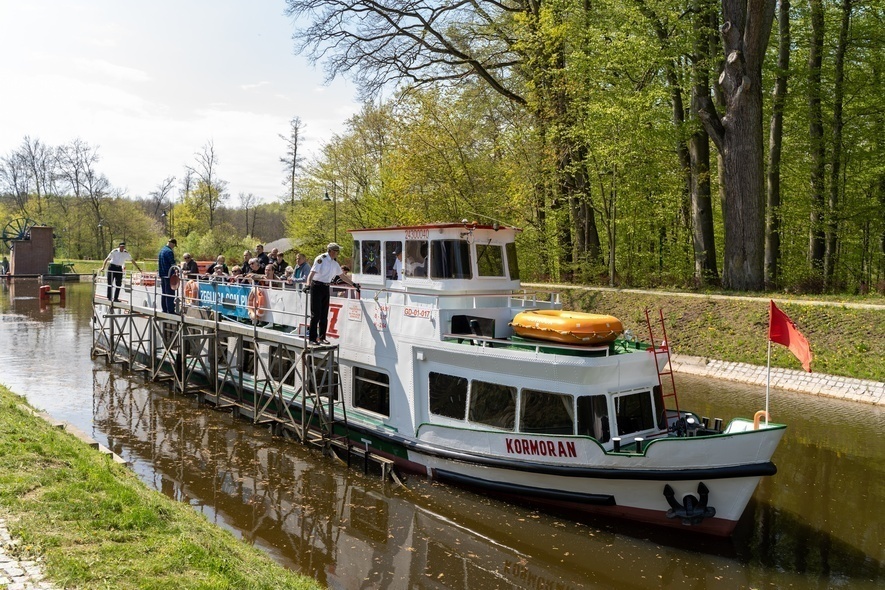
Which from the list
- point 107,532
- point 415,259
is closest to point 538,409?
point 415,259

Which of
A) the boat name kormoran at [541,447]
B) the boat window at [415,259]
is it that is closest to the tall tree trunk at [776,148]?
the boat window at [415,259]

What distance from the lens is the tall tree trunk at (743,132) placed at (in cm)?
2317

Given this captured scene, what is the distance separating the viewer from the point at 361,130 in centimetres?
4238

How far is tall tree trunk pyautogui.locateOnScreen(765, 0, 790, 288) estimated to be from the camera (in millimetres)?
26208

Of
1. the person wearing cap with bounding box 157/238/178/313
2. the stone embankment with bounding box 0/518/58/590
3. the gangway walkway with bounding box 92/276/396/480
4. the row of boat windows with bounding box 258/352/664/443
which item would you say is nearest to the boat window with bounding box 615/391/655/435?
the row of boat windows with bounding box 258/352/664/443

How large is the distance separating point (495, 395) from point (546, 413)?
0.97 m

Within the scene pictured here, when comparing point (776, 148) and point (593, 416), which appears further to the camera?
point (776, 148)

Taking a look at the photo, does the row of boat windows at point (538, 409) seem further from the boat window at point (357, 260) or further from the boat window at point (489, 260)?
the boat window at point (357, 260)

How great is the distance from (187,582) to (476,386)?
614 cm

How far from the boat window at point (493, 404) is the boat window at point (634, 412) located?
5.53ft

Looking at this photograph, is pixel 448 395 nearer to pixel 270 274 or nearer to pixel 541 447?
pixel 541 447

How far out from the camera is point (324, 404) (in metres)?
14.1

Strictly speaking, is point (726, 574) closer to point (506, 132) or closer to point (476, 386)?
point (476, 386)

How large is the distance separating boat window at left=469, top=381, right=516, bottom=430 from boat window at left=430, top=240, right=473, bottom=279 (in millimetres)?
2436
